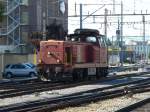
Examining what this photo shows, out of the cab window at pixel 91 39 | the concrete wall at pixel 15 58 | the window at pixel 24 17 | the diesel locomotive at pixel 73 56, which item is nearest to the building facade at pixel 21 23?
the window at pixel 24 17

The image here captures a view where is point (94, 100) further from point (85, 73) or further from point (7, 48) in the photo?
point (7, 48)

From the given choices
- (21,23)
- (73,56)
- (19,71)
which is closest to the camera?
(73,56)

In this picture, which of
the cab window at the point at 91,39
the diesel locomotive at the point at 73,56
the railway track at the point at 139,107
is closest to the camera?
the railway track at the point at 139,107

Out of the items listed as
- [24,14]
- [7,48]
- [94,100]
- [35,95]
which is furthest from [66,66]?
[24,14]

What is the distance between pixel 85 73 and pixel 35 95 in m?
16.2

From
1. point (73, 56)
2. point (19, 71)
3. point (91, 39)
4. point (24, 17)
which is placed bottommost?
point (19, 71)

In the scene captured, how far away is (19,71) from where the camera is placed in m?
56.4

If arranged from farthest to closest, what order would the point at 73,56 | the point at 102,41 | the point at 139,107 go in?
the point at 102,41
the point at 73,56
the point at 139,107

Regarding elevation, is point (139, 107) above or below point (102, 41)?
below

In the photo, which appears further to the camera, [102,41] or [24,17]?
[24,17]

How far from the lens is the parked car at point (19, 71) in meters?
56.0

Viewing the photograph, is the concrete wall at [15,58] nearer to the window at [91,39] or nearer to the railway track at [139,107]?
the window at [91,39]

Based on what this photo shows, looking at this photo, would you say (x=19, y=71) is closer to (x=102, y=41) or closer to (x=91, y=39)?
(x=102, y=41)

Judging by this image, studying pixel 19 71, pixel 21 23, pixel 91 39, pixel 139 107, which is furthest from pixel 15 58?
pixel 139 107
